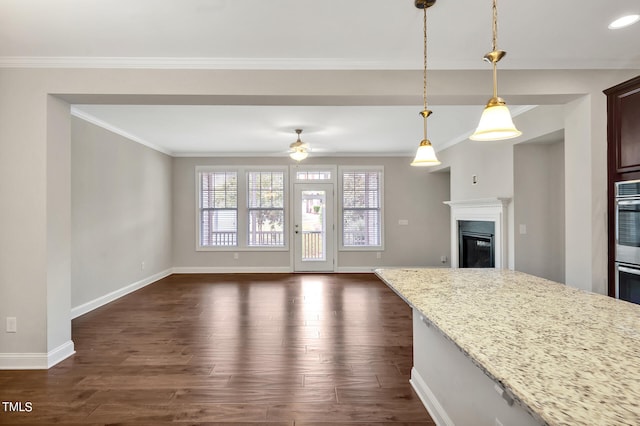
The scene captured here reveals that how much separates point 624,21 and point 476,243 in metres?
3.67

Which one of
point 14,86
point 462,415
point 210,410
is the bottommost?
point 210,410

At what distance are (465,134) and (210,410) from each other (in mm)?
5315

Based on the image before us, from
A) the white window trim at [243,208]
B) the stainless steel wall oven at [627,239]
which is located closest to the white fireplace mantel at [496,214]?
the stainless steel wall oven at [627,239]

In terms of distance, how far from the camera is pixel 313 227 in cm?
772

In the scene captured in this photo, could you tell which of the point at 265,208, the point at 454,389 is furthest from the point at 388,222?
the point at 454,389

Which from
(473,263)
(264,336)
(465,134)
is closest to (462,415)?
(264,336)

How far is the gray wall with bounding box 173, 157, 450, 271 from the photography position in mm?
7625

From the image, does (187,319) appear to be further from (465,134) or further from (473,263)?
(465,134)

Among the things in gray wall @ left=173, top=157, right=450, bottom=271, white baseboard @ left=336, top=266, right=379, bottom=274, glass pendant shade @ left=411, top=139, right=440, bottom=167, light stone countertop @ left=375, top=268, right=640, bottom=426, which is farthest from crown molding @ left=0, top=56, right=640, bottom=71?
white baseboard @ left=336, top=266, right=379, bottom=274

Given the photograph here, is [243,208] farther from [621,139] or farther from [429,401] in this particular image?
[621,139]

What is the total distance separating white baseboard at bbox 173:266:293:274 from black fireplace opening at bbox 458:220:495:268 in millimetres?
3554

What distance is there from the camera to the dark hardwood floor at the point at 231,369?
90.9 inches

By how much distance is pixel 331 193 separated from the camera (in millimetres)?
7656

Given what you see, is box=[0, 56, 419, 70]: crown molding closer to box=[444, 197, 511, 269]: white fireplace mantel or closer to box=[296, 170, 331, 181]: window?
box=[444, 197, 511, 269]: white fireplace mantel
